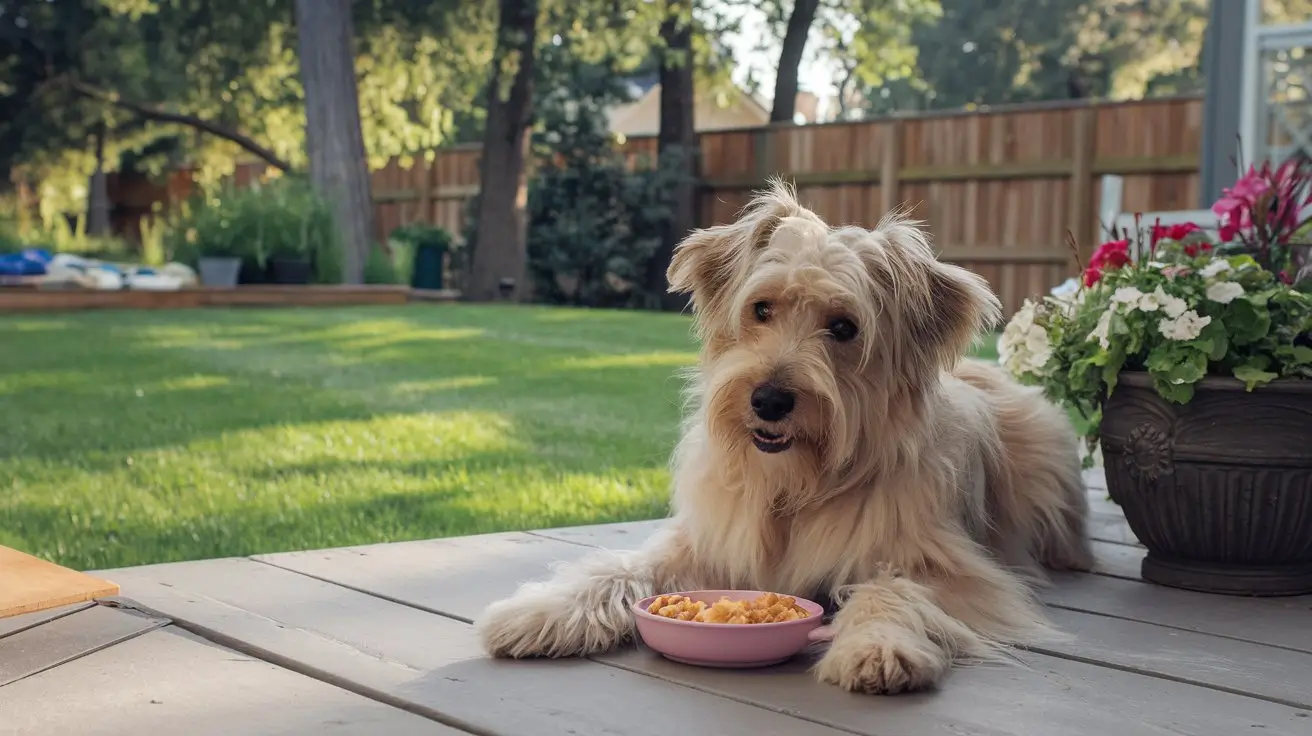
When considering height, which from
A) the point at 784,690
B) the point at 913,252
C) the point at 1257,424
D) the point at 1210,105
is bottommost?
the point at 784,690

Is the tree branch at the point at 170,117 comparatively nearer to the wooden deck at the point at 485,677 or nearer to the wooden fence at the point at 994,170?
the wooden fence at the point at 994,170

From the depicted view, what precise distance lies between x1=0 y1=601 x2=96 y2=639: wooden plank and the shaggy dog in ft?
3.37

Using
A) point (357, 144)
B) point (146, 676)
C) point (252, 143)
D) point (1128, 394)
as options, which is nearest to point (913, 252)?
point (1128, 394)

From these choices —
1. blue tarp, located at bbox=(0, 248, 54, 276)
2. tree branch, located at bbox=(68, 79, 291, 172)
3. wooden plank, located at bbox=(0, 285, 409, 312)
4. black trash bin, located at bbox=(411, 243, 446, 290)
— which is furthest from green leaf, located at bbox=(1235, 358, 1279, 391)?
tree branch, located at bbox=(68, 79, 291, 172)

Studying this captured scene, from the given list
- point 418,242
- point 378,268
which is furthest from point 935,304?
point 418,242

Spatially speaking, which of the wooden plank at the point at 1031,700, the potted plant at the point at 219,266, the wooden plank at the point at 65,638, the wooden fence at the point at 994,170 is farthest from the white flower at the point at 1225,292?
the potted plant at the point at 219,266

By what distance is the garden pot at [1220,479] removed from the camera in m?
3.52

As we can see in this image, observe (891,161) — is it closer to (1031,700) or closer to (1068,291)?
(1068,291)

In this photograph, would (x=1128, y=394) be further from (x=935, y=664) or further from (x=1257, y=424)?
(x=935, y=664)

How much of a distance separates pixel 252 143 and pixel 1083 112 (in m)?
14.1

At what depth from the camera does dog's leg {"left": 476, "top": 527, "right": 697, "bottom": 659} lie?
9.66ft

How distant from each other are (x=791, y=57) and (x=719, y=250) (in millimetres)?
20627

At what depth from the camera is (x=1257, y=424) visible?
11.6ft

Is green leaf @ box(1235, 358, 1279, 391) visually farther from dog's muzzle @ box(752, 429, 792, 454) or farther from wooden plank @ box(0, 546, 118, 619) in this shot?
wooden plank @ box(0, 546, 118, 619)
